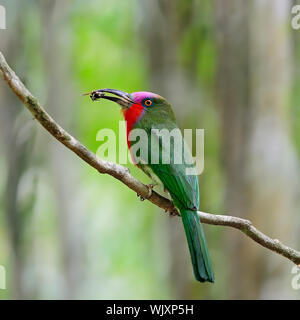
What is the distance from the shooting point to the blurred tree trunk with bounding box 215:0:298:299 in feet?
23.9

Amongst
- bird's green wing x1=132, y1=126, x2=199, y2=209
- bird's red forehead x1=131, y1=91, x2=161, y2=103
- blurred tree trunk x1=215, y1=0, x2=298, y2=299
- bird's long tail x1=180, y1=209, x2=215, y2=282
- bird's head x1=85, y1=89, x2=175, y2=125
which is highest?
blurred tree trunk x1=215, y1=0, x2=298, y2=299

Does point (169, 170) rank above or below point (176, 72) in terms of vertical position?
below

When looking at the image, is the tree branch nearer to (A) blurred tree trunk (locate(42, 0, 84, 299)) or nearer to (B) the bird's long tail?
(B) the bird's long tail

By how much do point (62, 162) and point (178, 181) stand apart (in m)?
4.70

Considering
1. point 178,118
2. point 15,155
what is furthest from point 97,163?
point 178,118

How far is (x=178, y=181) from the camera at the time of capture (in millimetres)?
4430

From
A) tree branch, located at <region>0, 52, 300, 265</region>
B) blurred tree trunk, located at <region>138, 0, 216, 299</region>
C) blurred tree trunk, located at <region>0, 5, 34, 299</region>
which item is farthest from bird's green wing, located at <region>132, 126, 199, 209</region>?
blurred tree trunk, located at <region>138, 0, 216, 299</region>

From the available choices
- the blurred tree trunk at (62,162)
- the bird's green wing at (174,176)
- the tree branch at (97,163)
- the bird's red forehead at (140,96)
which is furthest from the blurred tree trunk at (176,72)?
the tree branch at (97,163)

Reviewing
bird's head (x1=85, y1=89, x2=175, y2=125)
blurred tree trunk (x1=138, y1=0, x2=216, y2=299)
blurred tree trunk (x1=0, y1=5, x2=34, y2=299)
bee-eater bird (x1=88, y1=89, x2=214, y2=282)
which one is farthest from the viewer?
blurred tree trunk (x1=138, y1=0, x2=216, y2=299)

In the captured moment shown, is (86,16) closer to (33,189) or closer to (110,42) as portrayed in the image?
(110,42)

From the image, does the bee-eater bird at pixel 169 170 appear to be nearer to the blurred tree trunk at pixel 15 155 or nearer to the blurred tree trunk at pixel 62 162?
the blurred tree trunk at pixel 15 155

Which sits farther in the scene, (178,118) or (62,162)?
(62,162)

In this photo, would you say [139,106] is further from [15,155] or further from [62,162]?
[62,162]
